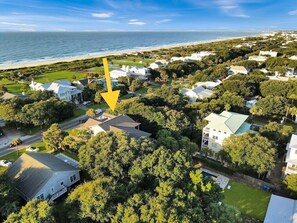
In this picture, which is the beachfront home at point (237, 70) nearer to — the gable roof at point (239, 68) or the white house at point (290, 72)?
the gable roof at point (239, 68)

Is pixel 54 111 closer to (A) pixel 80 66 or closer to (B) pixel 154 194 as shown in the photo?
(B) pixel 154 194

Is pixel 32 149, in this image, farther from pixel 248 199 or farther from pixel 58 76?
pixel 58 76

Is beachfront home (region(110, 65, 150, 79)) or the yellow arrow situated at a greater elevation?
the yellow arrow

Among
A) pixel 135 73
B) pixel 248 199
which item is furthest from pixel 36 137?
pixel 135 73

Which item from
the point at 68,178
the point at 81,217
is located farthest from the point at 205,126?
the point at 81,217

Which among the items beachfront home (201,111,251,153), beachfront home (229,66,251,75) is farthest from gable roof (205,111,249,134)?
beachfront home (229,66,251,75)

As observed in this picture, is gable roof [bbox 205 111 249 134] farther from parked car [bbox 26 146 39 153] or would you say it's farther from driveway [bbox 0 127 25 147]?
driveway [bbox 0 127 25 147]
